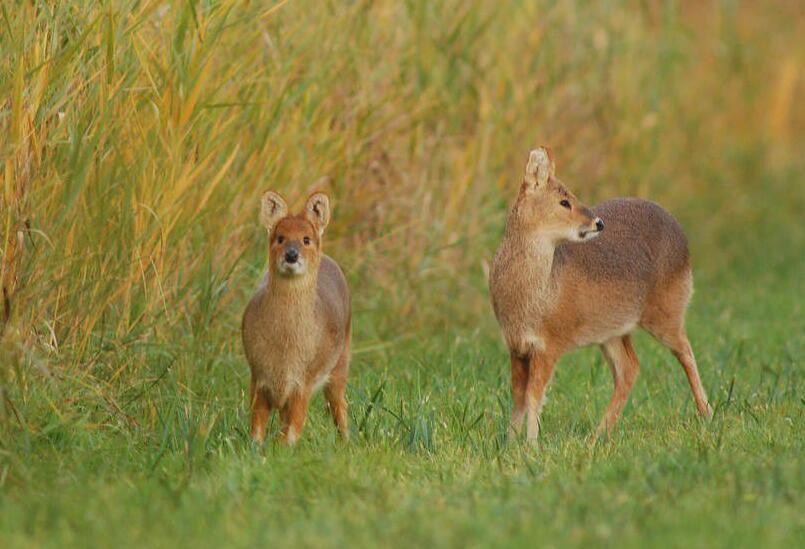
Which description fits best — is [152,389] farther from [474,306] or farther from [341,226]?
[474,306]

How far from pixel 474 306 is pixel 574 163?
219 centimetres

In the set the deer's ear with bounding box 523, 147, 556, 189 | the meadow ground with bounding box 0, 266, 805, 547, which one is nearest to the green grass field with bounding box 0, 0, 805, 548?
the meadow ground with bounding box 0, 266, 805, 547

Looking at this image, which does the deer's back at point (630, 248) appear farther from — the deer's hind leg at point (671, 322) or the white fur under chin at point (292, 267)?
the white fur under chin at point (292, 267)

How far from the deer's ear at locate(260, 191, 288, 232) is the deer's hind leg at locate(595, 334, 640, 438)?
1.83 meters

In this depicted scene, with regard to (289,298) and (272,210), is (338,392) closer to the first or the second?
(289,298)

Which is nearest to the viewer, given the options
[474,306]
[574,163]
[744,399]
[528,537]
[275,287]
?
[528,537]

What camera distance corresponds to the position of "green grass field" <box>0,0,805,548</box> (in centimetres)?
534

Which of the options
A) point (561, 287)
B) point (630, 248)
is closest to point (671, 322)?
point (630, 248)

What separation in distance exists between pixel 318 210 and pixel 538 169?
3.83 ft

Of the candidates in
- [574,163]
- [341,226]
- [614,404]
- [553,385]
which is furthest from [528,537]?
[574,163]

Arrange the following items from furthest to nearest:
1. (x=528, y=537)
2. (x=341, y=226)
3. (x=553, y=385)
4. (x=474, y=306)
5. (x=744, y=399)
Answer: (x=474, y=306), (x=341, y=226), (x=553, y=385), (x=744, y=399), (x=528, y=537)

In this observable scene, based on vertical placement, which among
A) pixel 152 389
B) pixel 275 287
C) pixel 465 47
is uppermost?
pixel 465 47

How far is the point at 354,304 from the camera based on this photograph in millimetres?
9250

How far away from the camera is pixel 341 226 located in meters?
9.30
